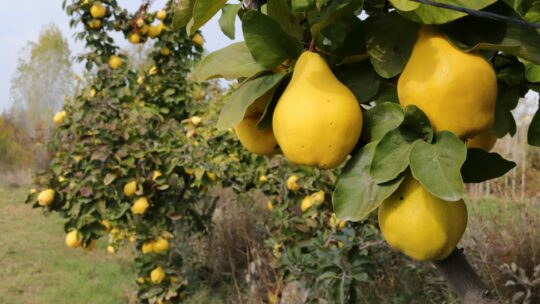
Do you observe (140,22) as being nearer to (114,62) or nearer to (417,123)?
(114,62)

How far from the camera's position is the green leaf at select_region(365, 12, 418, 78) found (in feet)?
1.43

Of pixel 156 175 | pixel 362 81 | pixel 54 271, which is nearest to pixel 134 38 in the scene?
pixel 156 175

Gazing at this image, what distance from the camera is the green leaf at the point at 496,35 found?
0.40m

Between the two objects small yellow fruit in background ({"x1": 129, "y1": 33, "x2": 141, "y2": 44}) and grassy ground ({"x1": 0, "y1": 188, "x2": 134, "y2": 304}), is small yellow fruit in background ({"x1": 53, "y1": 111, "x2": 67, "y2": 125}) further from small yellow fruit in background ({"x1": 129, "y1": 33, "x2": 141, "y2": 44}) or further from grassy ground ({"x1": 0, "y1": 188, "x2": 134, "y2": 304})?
grassy ground ({"x1": 0, "y1": 188, "x2": 134, "y2": 304})

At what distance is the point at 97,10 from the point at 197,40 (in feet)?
2.00

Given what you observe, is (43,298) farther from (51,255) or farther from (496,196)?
(496,196)

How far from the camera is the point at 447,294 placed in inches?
85.0

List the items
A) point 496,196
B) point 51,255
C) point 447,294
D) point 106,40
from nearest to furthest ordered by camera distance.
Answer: point 447,294 → point 106,40 → point 496,196 → point 51,255

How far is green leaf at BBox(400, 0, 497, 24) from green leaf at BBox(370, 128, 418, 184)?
0.29ft

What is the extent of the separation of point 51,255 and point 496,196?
3.86 meters

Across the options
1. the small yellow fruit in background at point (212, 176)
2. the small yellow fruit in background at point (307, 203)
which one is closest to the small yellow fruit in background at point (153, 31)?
the small yellow fruit in background at point (212, 176)

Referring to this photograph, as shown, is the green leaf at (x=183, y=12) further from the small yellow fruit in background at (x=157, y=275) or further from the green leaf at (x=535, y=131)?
the small yellow fruit in background at (x=157, y=275)

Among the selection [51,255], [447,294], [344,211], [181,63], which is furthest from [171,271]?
[51,255]

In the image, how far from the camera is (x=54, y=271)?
4086mm
